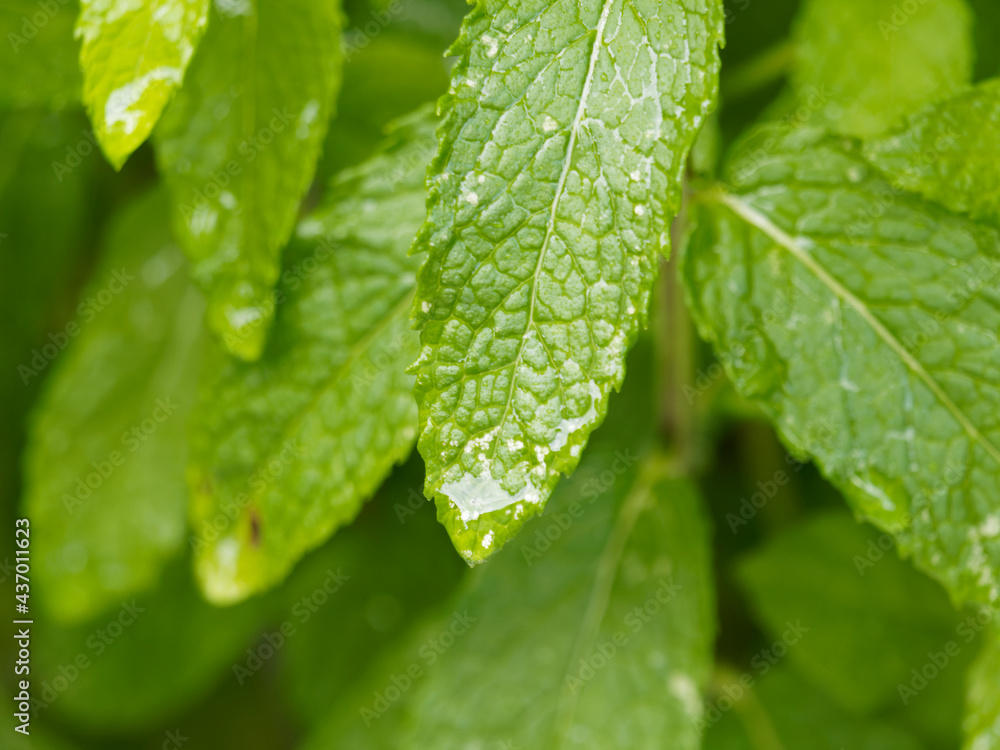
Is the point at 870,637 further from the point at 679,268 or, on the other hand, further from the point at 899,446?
the point at 679,268

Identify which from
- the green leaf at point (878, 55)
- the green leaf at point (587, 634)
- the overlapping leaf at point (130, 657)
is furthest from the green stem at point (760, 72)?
the overlapping leaf at point (130, 657)

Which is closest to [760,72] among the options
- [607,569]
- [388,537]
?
[607,569]

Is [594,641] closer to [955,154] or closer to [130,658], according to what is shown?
[955,154]

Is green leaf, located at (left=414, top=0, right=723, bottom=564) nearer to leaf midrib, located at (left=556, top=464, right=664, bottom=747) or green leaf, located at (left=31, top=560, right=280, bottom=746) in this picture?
leaf midrib, located at (left=556, top=464, right=664, bottom=747)

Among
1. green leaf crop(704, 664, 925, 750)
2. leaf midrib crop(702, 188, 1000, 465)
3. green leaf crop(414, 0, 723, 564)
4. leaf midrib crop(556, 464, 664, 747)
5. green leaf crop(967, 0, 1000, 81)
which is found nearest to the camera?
green leaf crop(414, 0, 723, 564)

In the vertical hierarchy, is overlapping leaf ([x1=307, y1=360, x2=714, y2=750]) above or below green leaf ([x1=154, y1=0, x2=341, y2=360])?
below

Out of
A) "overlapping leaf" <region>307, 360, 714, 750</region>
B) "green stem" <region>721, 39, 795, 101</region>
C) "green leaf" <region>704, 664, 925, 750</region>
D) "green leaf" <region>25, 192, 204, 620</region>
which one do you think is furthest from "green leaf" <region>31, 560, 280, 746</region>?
"green stem" <region>721, 39, 795, 101</region>

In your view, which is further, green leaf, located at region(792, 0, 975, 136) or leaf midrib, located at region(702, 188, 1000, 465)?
green leaf, located at region(792, 0, 975, 136)
